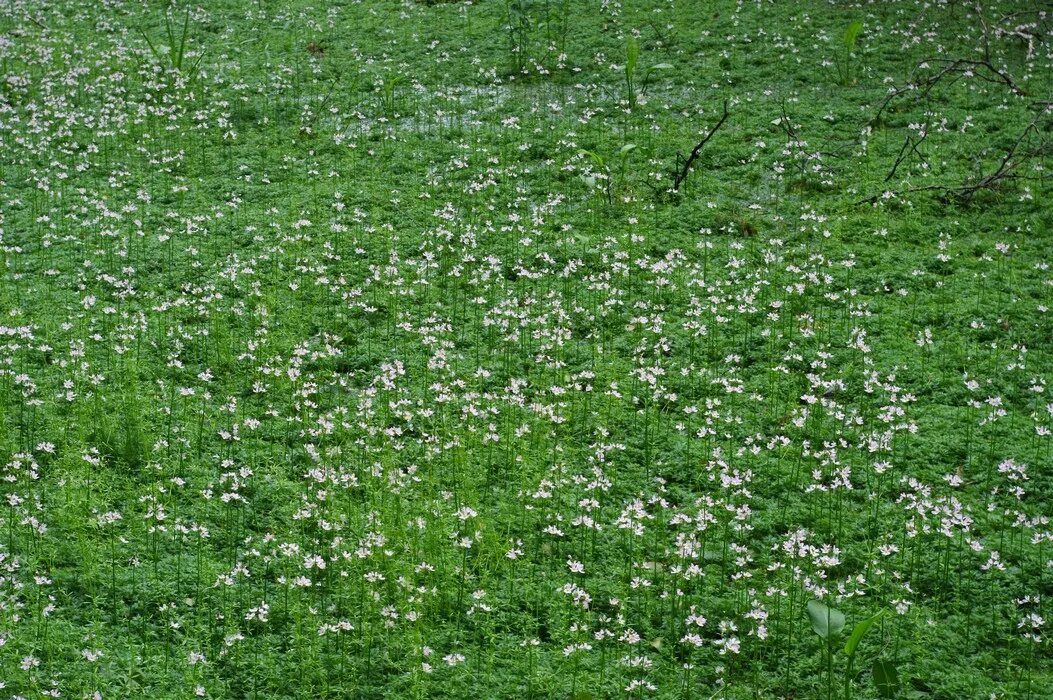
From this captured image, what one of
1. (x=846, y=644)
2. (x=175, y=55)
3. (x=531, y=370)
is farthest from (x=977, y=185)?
(x=175, y=55)

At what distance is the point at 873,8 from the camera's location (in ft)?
39.5

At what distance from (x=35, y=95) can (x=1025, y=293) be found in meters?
9.08

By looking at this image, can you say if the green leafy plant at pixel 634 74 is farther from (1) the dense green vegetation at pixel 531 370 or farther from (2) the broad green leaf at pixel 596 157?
(2) the broad green leaf at pixel 596 157

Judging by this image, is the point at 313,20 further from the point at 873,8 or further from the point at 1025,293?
the point at 1025,293

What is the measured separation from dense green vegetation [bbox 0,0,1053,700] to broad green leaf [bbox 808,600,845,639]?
14mm

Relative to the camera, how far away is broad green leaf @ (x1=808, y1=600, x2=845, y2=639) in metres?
4.12

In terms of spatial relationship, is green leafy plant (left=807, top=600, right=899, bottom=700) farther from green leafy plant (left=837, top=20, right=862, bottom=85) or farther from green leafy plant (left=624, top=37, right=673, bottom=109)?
green leafy plant (left=837, top=20, right=862, bottom=85)

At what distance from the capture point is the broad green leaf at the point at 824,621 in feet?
13.5

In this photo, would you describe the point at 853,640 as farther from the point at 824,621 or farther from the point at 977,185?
the point at 977,185

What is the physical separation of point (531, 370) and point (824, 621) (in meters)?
2.91

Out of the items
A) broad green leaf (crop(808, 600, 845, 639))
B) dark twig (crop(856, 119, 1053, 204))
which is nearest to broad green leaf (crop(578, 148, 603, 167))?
dark twig (crop(856, 119, 1053, 204))

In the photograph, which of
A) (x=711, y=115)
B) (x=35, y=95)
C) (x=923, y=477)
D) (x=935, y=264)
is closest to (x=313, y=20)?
(x=35, y=95)

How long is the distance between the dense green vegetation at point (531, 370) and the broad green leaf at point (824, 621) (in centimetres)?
1

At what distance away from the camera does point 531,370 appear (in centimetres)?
668
